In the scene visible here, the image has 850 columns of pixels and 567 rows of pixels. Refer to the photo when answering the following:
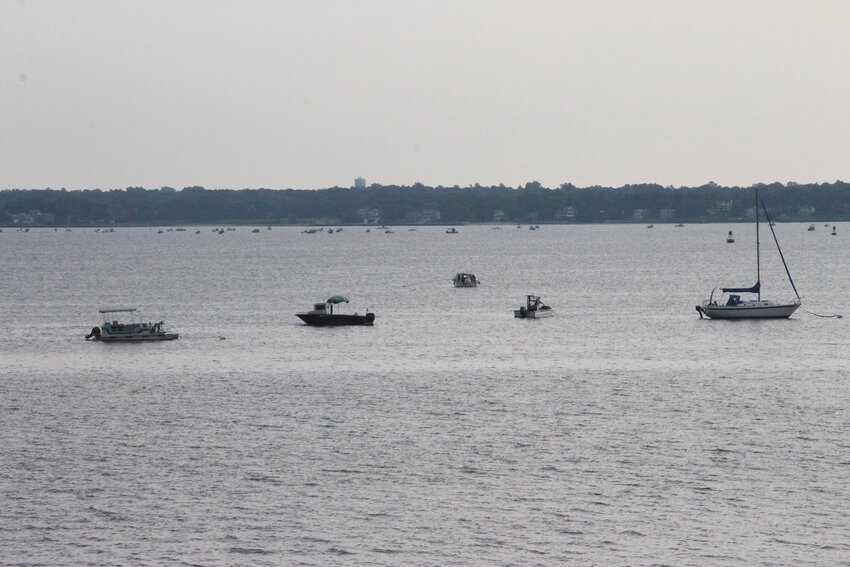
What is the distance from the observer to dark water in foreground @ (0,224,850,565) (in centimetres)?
5441

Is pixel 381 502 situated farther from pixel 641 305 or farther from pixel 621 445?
pixel 641 305

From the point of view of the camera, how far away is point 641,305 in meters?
167

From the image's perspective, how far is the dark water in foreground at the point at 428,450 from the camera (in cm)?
5441

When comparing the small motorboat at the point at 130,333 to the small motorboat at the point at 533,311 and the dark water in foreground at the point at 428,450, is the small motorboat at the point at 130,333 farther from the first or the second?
the small motorboat at the point at 533,311

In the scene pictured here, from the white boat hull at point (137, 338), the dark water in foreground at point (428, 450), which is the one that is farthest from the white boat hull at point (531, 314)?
the white boat hull at point (137, 338)

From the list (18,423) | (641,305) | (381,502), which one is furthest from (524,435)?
(641,305)

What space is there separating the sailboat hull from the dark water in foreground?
12.2 metres

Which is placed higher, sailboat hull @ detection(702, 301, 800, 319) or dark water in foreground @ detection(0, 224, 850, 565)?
sailboat hull @ detection(702, 301, 800, 319)

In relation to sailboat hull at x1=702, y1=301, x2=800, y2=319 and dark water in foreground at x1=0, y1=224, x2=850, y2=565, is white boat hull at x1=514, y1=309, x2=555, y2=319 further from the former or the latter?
dark water in foreground at x1=0, y1=224, x2=850, y2=565

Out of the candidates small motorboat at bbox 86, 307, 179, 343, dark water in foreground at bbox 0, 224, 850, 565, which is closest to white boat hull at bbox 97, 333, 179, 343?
small motorboat at bbox 86, 307, 179, 343

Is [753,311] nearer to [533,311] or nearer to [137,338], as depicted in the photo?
[533,311]

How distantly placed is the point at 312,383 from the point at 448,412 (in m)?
17.2

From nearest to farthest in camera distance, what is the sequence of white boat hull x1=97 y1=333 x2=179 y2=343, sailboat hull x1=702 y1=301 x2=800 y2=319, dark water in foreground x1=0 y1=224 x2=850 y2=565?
dark water in foreground x1=0 y1=224 x2=850 y2=565 → white boat hull x1=97 y1=333 x2=179 y2=343 → sailboat hull x1=702 y1=301 x2=800 y2=319

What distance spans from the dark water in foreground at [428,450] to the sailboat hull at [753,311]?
12.2 meters
